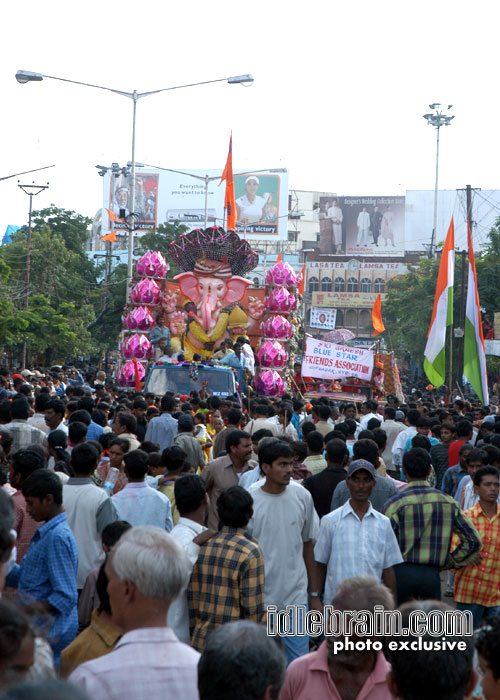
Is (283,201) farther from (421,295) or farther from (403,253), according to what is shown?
(421,295)

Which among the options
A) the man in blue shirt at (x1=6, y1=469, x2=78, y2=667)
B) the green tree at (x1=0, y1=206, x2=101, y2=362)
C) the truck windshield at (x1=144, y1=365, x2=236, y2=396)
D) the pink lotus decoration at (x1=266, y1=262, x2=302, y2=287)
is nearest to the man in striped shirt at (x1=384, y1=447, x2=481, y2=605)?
the man in blue shirt at (x1=6, y1=469, x2=78, y2=667)

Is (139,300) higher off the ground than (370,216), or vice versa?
(370,216)

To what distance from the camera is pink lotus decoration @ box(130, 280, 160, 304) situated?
80.9 feet

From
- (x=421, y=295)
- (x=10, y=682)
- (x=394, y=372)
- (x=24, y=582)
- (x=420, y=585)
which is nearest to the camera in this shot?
(x=10, y=682)

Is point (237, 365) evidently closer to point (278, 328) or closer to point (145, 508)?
point (278, 328)

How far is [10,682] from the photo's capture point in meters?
2.38

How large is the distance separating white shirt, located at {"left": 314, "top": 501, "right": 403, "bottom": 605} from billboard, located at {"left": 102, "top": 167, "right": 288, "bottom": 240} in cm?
7919

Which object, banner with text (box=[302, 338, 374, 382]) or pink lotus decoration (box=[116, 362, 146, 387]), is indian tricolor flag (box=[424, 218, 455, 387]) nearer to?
banner with text (box=[302, 338, 374, 382])

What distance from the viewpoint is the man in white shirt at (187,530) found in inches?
203

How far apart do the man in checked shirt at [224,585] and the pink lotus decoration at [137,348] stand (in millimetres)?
18533

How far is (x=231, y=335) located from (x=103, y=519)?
62.2 ft

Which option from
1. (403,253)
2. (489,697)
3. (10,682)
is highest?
(403,253)

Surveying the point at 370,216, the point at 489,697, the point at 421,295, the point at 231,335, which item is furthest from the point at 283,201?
the point at 489,697

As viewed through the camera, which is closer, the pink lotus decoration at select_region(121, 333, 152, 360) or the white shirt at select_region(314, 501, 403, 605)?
the white shirt at select_region(314, 501, 403, 605)
